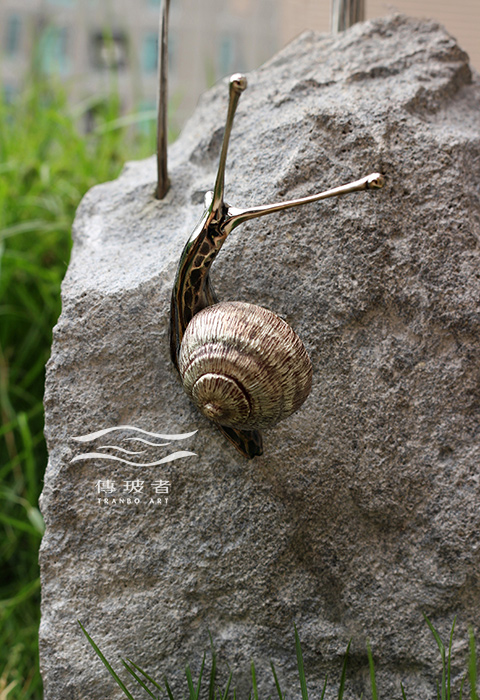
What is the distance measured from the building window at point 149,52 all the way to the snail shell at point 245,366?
200 centimetres

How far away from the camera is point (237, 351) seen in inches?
23.4

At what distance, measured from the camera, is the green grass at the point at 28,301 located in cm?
111

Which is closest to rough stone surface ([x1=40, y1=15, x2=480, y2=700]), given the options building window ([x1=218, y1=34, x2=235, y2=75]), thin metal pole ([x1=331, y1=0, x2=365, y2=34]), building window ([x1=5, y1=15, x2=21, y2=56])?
thin metal pole ([x1=331, y1=0, x2=365, y2=34])

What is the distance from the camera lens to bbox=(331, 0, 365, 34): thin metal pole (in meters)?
0.91

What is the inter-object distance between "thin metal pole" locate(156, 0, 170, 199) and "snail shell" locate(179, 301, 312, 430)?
0.85 ft

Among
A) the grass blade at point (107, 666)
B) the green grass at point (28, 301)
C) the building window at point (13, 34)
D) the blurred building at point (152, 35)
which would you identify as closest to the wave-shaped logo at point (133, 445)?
the grass blade at point (107, 666)

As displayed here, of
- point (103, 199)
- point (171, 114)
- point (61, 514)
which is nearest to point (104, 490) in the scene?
point (61, 514)

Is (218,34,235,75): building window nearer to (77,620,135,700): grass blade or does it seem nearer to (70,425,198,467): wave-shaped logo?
(70,425,198,467): wave-shaped logo

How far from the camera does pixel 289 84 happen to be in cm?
80

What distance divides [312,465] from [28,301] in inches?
31.0

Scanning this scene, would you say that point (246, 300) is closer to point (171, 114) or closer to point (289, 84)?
point (289, 84)

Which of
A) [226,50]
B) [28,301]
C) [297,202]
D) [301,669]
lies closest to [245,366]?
[297,202]

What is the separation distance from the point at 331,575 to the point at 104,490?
0.25m

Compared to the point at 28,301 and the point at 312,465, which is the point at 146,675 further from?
the point at 28,301
